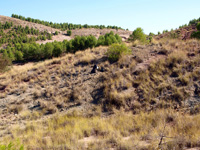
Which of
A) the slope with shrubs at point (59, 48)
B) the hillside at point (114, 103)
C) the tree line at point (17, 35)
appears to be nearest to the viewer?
the hillside at point (114, 103)

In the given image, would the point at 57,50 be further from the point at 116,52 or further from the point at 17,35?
the point at 17,35

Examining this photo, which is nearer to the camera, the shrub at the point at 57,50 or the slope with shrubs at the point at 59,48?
the slope with shrubs at the point at 59,48

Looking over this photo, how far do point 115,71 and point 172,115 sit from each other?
4.87 m

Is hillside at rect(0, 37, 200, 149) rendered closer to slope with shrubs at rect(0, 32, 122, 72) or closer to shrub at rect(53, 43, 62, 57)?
slope with shrubs at rect(0, 32, 122, 72)

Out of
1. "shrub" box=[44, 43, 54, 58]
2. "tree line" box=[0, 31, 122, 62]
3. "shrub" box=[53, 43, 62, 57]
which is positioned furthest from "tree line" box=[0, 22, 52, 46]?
"shrub" box=[53, 43, 62, 57]

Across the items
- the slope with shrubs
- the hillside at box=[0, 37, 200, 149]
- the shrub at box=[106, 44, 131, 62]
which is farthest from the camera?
the slope with shrubs

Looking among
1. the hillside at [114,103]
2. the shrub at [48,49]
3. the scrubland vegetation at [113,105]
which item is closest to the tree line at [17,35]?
the shrub at [48,49]

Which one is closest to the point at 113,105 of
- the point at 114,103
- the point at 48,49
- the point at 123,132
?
the point at 114,103

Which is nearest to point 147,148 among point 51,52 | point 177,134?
point 177,134

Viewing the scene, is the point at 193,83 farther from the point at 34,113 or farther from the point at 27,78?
the point at 27,78

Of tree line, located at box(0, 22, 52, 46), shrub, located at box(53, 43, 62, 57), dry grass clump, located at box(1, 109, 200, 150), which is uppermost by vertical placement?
tree line, located at box(0, 22, 52, 46)

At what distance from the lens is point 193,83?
21.1 ft

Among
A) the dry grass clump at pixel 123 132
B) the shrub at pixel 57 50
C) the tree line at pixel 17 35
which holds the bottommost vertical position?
the dry grass clump at pixel 123 132

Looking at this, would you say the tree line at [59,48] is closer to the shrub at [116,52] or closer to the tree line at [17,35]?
the shrub at [116,52]
